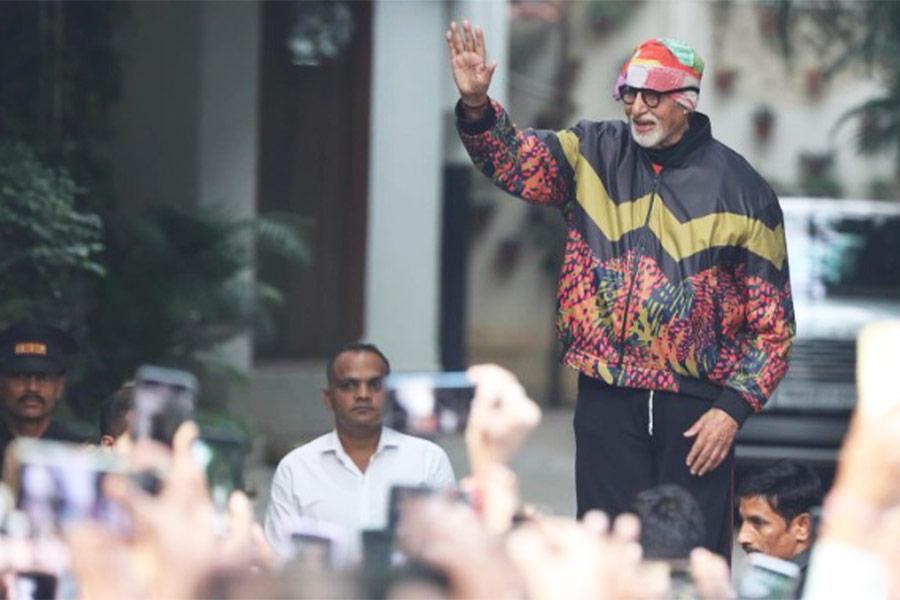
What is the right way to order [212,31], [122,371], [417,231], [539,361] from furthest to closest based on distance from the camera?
[539,361] → [417,231] → [212,31] → [122,371]

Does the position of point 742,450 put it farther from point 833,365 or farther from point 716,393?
point 716,393

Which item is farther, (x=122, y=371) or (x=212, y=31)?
(x=212, y=31)

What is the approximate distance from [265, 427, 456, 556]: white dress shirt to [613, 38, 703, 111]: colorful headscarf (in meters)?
1.34

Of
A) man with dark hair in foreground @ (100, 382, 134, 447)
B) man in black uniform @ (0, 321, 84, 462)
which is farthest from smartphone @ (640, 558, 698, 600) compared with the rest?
man in black uniform @ (0, 321, 84, 462)

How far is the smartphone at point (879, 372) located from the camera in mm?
2947

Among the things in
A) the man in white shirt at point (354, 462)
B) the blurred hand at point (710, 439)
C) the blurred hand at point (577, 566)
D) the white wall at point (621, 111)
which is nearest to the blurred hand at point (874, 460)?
the blurred hand at point (577, 566)

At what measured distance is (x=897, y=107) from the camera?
14.7 m

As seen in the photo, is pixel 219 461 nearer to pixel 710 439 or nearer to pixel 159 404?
pixel 159 404

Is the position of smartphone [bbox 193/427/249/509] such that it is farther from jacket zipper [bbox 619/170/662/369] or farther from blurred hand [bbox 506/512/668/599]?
jacket zipper [bbox 619/170/662/369]

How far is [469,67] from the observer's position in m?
5.03

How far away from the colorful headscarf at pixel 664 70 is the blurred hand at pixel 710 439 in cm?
80

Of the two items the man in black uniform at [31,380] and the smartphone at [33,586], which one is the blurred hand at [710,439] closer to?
the smartphone at [33,586]

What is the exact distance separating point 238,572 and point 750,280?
95.6 inches

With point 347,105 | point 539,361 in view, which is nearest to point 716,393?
point 347,105
